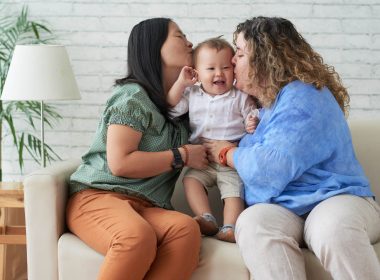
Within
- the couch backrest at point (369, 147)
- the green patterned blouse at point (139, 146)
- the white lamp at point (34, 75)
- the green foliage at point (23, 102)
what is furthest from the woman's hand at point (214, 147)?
the green foliage at point (23, 102)

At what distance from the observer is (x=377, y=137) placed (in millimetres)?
2797

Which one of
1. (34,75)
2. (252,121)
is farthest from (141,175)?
(34,75)

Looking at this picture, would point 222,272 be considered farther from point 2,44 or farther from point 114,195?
point 2,44

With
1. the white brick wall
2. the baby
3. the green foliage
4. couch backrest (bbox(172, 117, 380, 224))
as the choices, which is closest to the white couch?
the baby

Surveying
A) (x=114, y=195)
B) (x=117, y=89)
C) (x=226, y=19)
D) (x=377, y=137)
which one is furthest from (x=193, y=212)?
(x=226, y=19)

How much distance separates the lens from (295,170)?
7.52 ft

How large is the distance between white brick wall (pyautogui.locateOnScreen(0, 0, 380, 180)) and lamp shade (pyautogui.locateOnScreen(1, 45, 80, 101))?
71 cm

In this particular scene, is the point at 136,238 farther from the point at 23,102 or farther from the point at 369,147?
the point at 23,102

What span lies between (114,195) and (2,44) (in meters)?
1.79

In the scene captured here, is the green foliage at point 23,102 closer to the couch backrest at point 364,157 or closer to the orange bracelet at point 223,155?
the couch backrest at point 364,157

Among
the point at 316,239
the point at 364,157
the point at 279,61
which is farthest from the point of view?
the point at 364,157

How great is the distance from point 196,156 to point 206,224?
0.80ft

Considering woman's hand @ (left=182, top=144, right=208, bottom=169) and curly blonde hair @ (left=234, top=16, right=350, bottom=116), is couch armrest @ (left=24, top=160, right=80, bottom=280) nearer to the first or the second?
woman's hand @ (left=182, top=144, right=208, bottom=169)

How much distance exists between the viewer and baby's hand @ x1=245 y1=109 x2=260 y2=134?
2.56m
